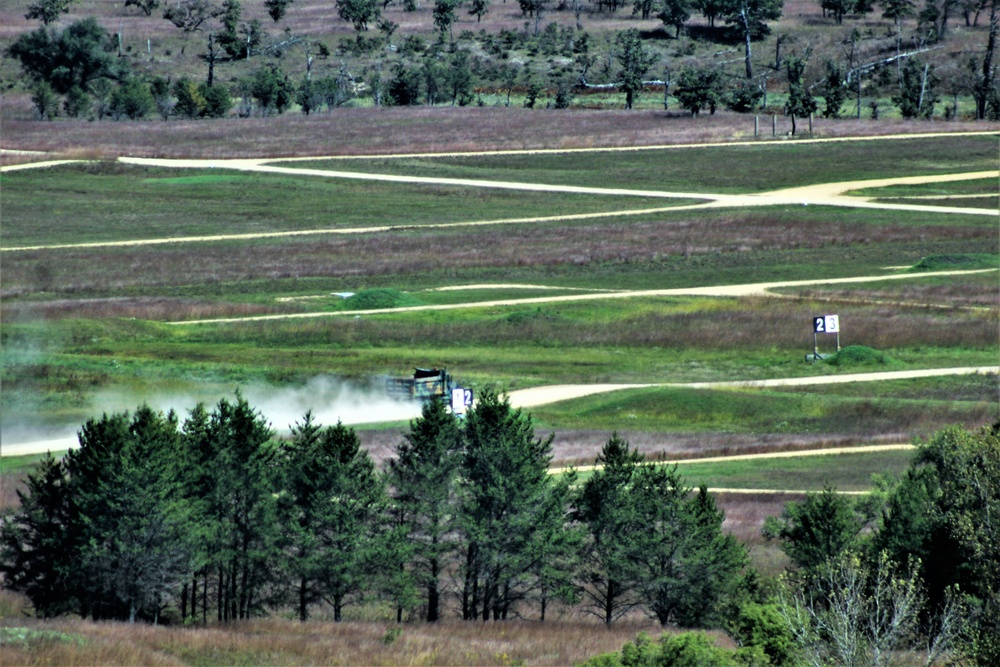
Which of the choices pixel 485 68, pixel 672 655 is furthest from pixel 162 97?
pixel 672 655

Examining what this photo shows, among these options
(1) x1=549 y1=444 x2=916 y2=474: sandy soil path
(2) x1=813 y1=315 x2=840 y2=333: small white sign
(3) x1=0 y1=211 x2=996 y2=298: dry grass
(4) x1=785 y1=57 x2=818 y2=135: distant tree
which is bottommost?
(3) x1=0 y1=211 x2=996 y2=298: dry grass

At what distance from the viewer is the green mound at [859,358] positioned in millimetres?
63438

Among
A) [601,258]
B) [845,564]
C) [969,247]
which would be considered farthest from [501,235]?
[845,564]

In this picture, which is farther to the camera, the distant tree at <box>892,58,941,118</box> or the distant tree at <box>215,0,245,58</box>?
the distant tree at <box>215,0,245,58</box>

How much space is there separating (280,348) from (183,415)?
635 inches

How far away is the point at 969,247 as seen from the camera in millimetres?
94812

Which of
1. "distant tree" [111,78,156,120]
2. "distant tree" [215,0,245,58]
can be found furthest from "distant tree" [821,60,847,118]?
"distant tree" [111,78,156,120]

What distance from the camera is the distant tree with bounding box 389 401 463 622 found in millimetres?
32547

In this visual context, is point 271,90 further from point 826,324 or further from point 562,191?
point 826,324

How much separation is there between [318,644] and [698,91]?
127m

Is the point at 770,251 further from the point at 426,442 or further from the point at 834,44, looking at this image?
the point at 834,44

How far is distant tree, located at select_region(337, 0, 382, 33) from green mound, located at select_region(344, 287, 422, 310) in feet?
385

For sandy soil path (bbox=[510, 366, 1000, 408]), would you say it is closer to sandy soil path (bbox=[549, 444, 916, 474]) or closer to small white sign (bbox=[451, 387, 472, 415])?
small white sign (bbox=[451, 387, 472, 415])

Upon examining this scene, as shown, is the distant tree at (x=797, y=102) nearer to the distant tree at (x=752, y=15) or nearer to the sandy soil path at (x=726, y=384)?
the distant tree at (x=752, y=15)
